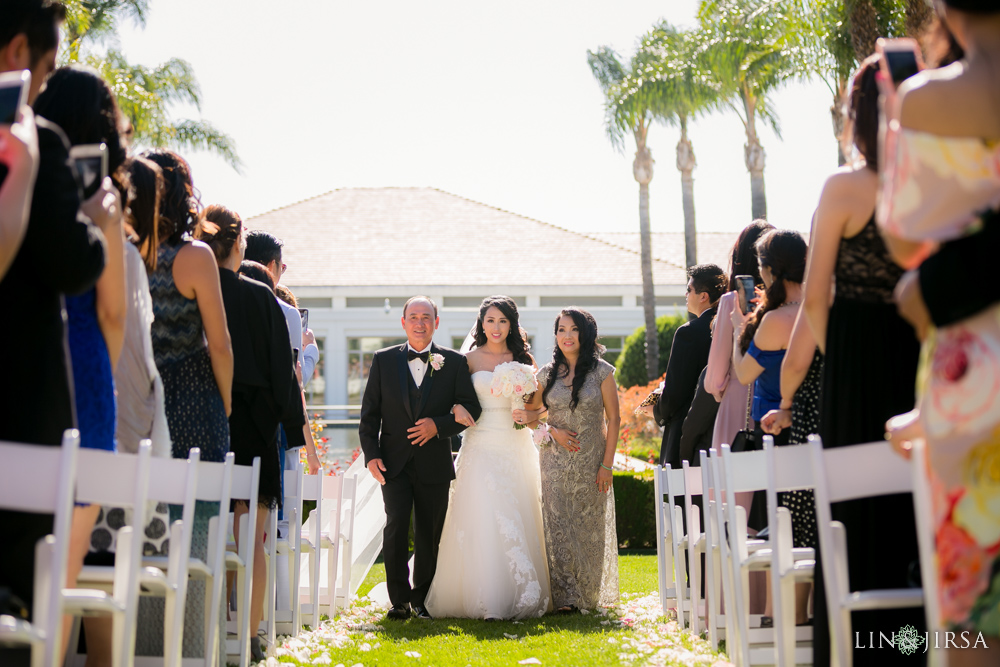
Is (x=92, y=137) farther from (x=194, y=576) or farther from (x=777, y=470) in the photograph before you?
(x=777, y=470)

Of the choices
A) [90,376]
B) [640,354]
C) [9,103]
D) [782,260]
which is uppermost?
[640,354]

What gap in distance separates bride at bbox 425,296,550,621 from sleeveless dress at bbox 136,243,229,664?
10.8 feet

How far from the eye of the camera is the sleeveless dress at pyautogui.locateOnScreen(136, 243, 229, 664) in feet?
15.0

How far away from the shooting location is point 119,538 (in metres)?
3.10

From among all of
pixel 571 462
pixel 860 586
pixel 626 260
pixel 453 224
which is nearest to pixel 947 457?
pixel 860 586

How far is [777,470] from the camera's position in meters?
3.70

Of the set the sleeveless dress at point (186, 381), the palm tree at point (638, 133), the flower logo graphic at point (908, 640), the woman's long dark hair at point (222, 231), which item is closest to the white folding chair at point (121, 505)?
the sleeveless dress at point (186, 381)

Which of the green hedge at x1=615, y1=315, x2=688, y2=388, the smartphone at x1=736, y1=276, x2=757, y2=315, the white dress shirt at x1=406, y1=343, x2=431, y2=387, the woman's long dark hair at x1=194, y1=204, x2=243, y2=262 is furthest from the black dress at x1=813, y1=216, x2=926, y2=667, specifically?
the green hedge at x1=615, y1=315, x2=688, y2=388

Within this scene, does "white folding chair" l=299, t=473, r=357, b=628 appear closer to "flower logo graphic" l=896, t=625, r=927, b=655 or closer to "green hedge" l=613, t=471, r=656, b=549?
"flower logo graphic" l=896, t=625, r=927, b=655

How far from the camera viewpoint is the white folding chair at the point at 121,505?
9.52 ft

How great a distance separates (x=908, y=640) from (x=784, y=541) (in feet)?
1.84

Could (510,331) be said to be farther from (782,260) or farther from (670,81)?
(670,81)

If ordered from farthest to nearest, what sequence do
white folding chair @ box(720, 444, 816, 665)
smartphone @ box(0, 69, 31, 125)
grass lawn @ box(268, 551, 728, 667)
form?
grass lawn @ box(268, 551, 728, 667) < white folding chair @ box(720, 444, 816, 665) < smartphone @ box(0, 69, 31, 125)

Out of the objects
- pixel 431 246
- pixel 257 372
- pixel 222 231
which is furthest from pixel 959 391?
pixel 431 246
